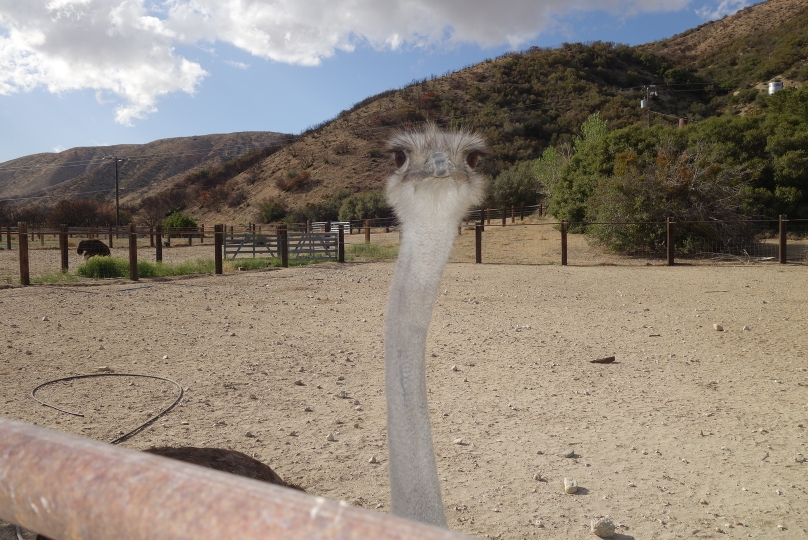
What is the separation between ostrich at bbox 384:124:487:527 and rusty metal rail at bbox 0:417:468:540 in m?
0.87

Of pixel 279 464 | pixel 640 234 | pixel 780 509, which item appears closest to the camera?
pixel 780 509

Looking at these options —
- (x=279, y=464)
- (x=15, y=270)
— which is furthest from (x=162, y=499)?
(x=15, y=270)

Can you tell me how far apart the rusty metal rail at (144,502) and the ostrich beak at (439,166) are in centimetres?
131

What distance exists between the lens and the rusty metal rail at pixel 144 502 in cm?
47

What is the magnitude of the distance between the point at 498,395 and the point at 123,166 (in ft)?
246

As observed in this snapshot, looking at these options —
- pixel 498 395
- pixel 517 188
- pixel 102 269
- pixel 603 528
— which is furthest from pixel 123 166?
pixel 603 528

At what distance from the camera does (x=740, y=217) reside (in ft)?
48.8

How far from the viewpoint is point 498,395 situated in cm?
435

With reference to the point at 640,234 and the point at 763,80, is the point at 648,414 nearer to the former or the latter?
the point at 640,234

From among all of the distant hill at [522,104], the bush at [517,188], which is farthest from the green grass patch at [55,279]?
the distant hill at [522,104]

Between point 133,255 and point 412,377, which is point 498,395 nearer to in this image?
point 412,377

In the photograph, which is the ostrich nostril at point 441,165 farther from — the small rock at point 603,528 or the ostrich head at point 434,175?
the small rock at point 603,528

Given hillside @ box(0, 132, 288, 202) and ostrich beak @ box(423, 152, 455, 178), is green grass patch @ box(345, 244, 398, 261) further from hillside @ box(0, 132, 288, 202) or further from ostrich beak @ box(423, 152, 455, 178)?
hillside @ box(0, 132, 288, 202)

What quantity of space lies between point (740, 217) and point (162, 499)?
1652 cm
